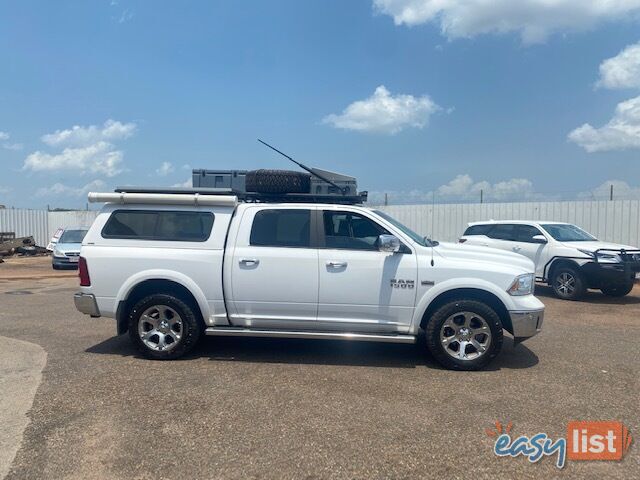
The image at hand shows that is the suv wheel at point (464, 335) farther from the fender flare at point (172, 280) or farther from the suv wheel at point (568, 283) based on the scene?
the suv wheel at point (568, 283)

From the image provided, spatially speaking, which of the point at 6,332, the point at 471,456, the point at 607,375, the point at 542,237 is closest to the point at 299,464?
the point at 471,456

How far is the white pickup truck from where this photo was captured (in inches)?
215

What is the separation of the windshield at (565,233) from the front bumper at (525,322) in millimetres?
6563

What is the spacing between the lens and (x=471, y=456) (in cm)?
354

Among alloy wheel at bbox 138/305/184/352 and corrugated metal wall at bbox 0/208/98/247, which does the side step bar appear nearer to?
alloy wheel at bbox 138/305/184/352

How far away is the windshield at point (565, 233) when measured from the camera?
11.3 metres

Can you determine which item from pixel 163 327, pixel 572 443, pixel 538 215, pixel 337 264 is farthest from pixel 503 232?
pixel 163 327

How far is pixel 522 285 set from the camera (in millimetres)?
5484

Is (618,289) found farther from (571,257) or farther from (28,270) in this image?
(28,270)

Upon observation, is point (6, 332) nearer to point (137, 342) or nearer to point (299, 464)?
point (137, 342)

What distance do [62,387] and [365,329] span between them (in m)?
3.20

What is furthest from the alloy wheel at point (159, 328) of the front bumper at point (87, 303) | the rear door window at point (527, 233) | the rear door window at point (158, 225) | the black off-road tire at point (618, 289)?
the black off-road tire at point (618, 289)

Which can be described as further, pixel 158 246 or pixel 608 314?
pixel 608 314

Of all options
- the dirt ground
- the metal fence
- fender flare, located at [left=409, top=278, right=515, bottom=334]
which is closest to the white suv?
the metal fence
